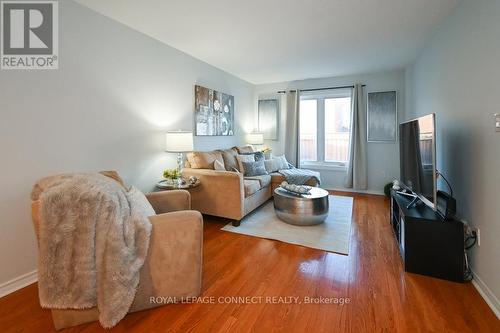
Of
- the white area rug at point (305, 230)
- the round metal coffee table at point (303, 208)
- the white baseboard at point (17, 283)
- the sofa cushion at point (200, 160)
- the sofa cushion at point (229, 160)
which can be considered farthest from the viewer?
the sofa cushion at point (229, 160)

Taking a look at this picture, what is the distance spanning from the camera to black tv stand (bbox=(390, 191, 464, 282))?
1.86 meters

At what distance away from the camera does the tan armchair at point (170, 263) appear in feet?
5.02

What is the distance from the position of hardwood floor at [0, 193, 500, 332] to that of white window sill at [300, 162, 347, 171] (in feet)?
9.34

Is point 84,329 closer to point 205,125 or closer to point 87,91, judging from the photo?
point 87,91

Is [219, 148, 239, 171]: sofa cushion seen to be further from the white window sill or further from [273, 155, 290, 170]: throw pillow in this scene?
the white window sill

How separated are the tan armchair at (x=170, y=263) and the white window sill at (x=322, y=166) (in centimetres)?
420

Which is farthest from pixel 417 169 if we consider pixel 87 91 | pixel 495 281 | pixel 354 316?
pixel 87 91

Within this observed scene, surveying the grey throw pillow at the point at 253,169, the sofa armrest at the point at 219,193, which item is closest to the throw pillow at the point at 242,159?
the grey throw pillow at the point at 253,169

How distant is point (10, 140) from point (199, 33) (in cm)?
217

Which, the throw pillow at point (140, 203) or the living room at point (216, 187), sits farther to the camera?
the throw pillow at point (140, 203)

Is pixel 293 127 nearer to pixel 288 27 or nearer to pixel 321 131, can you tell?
pixel 321 131

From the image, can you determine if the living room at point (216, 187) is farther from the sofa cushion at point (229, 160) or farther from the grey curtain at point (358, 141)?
the grey curtain at point (358, 141)

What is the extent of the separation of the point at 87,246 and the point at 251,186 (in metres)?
2.20

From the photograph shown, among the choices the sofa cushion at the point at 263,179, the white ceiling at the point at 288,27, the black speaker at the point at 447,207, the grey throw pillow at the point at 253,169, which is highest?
the white ceiling at the point at 288,27
